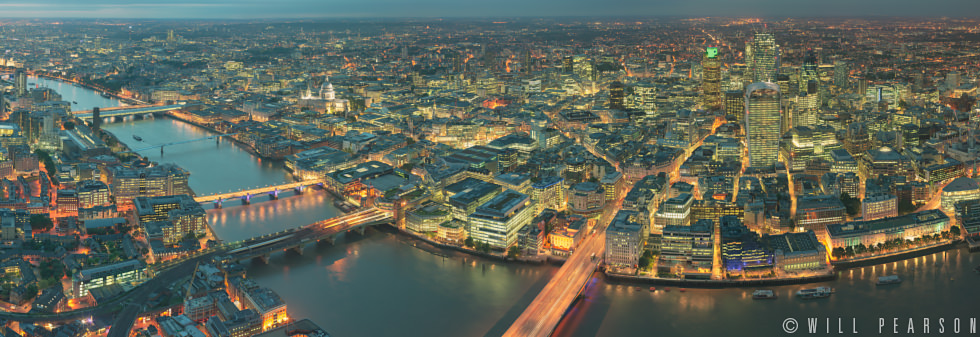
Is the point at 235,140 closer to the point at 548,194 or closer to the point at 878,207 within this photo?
the point at 548,194

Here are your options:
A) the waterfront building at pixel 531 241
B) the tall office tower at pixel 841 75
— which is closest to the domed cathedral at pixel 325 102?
the waterfront building at pixel 531 241

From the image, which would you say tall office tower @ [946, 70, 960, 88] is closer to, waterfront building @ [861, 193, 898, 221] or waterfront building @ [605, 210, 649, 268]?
waterfront building @ [861, 193, 898, 221]

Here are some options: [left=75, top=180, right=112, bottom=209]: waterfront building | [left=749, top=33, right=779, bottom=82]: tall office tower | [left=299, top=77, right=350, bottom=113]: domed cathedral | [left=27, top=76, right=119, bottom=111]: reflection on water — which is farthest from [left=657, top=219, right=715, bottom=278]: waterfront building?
[left=27, top=76, right=119, bottom=111]: reflection on water

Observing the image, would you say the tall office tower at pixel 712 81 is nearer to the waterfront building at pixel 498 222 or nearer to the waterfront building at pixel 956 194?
the waterfront building at pixel 956 194

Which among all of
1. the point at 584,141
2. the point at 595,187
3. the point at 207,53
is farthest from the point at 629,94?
the point at 207,53

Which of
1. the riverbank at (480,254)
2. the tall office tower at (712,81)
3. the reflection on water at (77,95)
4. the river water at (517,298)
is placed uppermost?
the tall office tower at (712,81)

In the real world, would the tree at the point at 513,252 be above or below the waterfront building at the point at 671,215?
below

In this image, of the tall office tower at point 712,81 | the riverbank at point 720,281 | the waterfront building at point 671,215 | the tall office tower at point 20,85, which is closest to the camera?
the riverbank at point 720,281
